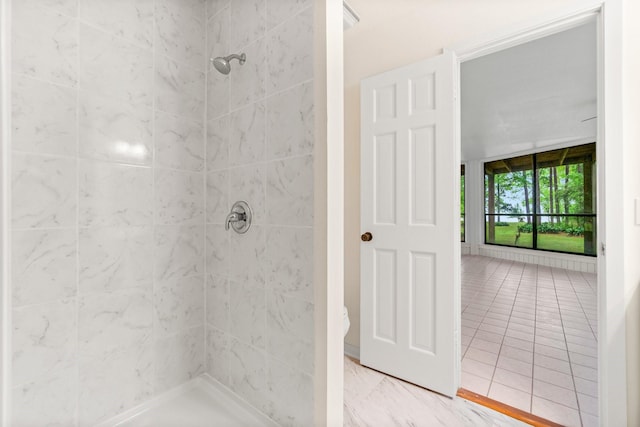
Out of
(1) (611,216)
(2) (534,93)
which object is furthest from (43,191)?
(2) (534,93)

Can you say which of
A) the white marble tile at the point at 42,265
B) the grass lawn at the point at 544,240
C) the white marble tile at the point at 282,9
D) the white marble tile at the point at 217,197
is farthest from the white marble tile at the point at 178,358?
the grass lawn at the point at 544,240

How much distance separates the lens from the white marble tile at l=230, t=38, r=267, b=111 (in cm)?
121

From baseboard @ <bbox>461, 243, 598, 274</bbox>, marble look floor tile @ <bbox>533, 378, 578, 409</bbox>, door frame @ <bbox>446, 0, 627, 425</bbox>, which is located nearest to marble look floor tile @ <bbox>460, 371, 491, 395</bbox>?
marble look floor tile @ <bbox>533, 378, 578, 409</bbox>

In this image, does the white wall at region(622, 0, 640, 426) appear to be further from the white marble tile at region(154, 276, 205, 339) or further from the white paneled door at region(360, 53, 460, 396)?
the white marble tile at region(154, 276, 205, 339)

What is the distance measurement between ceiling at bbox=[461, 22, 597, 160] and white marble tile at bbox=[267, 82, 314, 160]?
1846mm

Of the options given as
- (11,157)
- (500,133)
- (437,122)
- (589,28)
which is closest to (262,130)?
(11,157)

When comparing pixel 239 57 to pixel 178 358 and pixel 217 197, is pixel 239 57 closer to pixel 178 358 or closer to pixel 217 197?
pixel 217 197

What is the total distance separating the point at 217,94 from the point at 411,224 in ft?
4.38

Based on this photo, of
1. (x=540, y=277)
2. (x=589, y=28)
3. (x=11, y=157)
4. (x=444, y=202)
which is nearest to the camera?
(x=11, y=157)

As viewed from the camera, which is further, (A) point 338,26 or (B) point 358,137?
(B) point 358,137

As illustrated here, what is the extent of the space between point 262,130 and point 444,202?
1142 mm

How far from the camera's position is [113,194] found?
117cm

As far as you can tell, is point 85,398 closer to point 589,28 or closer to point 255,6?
point 255,6

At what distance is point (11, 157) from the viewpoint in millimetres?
944
